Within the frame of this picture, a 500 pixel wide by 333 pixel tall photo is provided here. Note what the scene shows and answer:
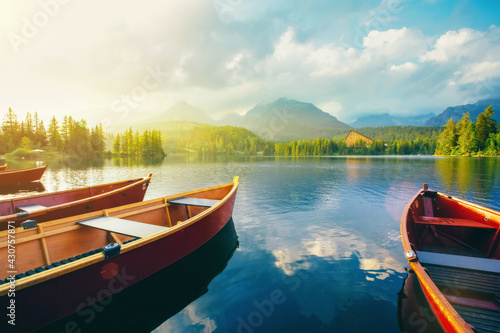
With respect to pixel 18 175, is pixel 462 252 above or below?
below

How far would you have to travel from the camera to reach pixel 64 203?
12750 mm

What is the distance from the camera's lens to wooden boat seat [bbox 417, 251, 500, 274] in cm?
579

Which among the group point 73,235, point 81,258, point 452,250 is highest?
point 73,235

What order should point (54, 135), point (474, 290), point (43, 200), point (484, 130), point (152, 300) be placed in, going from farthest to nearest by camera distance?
point (54, 135)
point (484, 130)
point (43, 200)
point (152, 300)
point (474, 290)

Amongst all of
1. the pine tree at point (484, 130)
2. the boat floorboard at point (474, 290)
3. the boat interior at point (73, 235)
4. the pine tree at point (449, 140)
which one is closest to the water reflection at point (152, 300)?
the boat interior at point (73, 235)

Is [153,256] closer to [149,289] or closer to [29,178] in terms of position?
[149,289]

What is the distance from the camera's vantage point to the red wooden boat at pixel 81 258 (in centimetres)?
470

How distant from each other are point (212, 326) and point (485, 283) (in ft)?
23.2

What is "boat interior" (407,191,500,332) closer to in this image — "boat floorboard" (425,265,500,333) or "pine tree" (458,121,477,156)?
"boat floorboard" (425,265,500,333)

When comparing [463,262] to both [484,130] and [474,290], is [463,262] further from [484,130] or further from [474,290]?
[484,130]

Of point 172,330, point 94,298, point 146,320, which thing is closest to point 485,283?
point 172,330

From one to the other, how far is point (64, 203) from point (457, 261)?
57.2 feet

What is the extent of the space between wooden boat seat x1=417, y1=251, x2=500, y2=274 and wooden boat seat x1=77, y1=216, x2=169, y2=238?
818 centimetres

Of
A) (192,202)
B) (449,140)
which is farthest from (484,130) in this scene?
(192,202)
